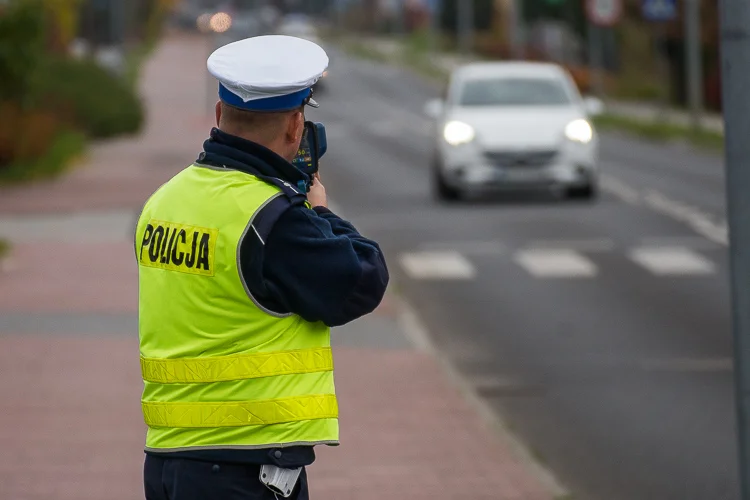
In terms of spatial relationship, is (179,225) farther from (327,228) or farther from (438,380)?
(438,380)

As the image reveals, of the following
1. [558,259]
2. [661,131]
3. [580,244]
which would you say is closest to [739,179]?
[558,259]

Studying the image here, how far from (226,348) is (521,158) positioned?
56.5 ft

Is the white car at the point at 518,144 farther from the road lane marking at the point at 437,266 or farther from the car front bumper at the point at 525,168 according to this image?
the road lane marking at the point at 437,266

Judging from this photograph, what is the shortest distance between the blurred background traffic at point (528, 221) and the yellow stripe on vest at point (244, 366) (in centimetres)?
398

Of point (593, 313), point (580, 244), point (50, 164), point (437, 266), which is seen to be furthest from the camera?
point (50, 164)

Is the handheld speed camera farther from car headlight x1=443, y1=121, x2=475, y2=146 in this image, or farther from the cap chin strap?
car headlight x1=443, y1=121, x2=475, y2=146

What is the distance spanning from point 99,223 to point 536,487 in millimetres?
13281

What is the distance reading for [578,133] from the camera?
2078cm

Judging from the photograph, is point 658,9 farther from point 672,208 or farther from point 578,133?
point 672,208

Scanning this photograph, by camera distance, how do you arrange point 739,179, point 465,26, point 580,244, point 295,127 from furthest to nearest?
1. point 465,26
2. point 580,244
3. point 739,179
4. point 295,127

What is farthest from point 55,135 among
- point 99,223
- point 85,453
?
point 85,453

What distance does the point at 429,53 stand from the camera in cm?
8831

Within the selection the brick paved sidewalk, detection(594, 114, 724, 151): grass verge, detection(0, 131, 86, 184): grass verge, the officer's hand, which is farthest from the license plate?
the officer's hand

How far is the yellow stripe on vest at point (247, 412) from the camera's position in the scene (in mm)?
3713
